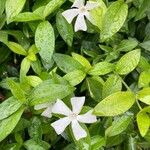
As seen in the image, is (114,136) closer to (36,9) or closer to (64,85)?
(64,85)

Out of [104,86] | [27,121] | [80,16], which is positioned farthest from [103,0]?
[27,121]

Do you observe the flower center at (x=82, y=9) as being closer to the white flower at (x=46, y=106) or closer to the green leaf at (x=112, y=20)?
the green leaf at (x=112, y=20)

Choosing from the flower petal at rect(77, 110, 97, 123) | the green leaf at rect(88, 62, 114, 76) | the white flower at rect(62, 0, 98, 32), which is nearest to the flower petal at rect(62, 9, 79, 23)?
the white flower at rect(62, 0, 98, 32)

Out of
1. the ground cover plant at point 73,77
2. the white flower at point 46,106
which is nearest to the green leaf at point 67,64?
the ground cover plant at point 73,77

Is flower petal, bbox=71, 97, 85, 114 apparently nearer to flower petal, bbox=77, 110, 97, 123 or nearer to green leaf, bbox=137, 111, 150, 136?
flower petal, bbox=77, 110, 97, 123

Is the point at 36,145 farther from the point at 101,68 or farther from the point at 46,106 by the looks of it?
the point at 101,68

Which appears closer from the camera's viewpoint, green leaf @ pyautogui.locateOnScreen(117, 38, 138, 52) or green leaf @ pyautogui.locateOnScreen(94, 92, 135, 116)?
green leaf @ pyautogui.locateOnScreen(94, 92, 135, 116)
